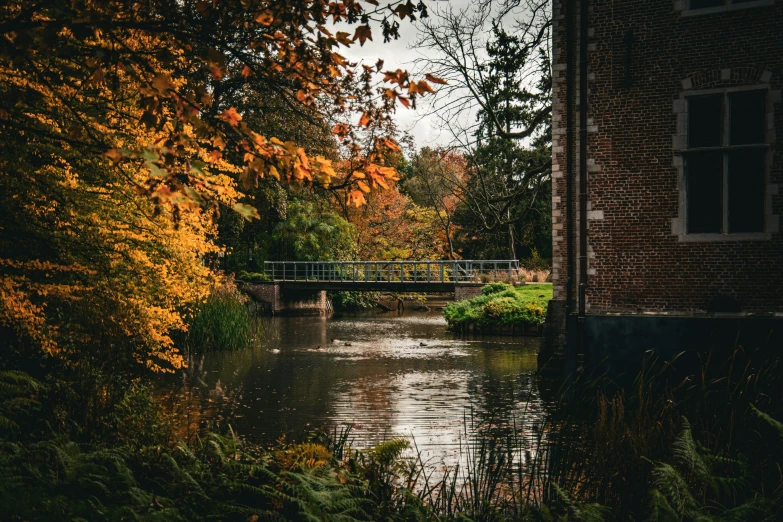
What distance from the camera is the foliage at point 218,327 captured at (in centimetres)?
1780

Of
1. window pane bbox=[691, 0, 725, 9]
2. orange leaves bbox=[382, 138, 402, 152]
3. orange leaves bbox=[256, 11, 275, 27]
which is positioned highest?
window pane bbox=[691, 0, 725, 9]

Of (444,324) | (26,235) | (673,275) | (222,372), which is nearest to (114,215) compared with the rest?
(26,235)

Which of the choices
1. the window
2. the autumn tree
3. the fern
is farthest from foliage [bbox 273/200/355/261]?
the fern

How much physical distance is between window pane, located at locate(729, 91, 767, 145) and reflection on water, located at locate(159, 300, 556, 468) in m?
4.89

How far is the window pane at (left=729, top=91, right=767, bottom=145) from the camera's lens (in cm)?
1024

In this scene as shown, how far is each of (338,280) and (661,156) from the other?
26.6 meters

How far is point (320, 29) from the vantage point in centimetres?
440

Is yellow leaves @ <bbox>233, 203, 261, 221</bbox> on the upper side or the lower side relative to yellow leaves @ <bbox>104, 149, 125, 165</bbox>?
Answer: lower

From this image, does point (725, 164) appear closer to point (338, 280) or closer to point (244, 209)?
point (244, 209)

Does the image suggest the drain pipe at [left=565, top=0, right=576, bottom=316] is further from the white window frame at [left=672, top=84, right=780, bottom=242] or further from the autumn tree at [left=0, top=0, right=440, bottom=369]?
the autumn tree at [left=0, top=0, right=440, bottom=369]

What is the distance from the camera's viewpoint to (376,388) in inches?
543

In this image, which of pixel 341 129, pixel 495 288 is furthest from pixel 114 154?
pixel 495 288

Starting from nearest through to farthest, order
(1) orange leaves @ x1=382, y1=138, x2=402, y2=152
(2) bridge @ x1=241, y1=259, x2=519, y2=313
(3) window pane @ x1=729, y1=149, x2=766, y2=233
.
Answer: (1) orange leaves @ x1=382, y1=138, x2=402, y2=152 < (3) window pane @ x1=729, y1=149, x2=766, y2=233 < (2) bridge @ x1=241, y1=259, x2=519, y2=313

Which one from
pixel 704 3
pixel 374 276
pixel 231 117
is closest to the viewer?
pixel 231 117
